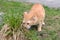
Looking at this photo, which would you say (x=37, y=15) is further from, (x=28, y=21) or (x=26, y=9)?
(x=26, y=9)

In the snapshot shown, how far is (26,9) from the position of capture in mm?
8211

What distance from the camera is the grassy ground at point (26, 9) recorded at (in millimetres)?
6254

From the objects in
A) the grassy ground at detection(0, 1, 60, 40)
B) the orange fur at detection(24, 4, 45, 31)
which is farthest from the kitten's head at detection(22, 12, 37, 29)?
the grassy ground at detection(0, 1, 60, 40)

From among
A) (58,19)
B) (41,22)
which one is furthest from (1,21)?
(58,19)

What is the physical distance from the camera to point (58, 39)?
20.4 feet

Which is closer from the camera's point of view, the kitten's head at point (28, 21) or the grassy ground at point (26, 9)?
the grassy ground at point (26, 9)

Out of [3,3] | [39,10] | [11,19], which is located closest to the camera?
[11,19]

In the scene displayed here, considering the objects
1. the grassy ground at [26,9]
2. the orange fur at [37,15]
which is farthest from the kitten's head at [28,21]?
the grassy ground at [26,9]

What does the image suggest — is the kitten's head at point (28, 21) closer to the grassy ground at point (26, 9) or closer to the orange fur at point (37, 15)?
the orange fur at point (37, 15)

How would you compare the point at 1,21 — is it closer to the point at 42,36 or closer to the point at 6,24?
the point at 6,24

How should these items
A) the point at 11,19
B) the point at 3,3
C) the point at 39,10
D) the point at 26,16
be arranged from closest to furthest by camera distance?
the point at 11,19 → the point at 26,16 → the point at 39,10 → the point at 3,3

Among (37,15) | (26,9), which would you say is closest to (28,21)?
(37,15)

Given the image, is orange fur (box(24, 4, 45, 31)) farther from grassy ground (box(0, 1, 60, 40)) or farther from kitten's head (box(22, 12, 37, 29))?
grassy ground (box(0, 1, 60, 40))

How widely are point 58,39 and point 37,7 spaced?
1.44 meters
